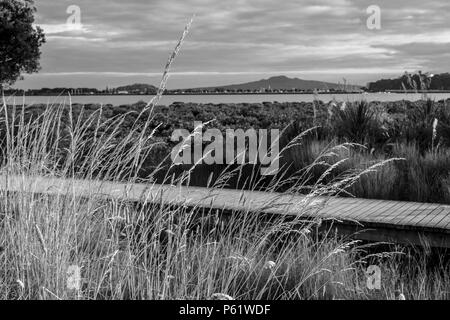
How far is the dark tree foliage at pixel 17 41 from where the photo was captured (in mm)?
22484

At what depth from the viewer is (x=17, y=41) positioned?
22.7 meters

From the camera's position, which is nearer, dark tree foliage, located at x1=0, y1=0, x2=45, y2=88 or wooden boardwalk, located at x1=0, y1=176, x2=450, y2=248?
wooden boardwalk, located at x1=0, y1=176, x2=450, y2=248

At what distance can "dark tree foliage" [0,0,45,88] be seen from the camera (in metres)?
22.5
